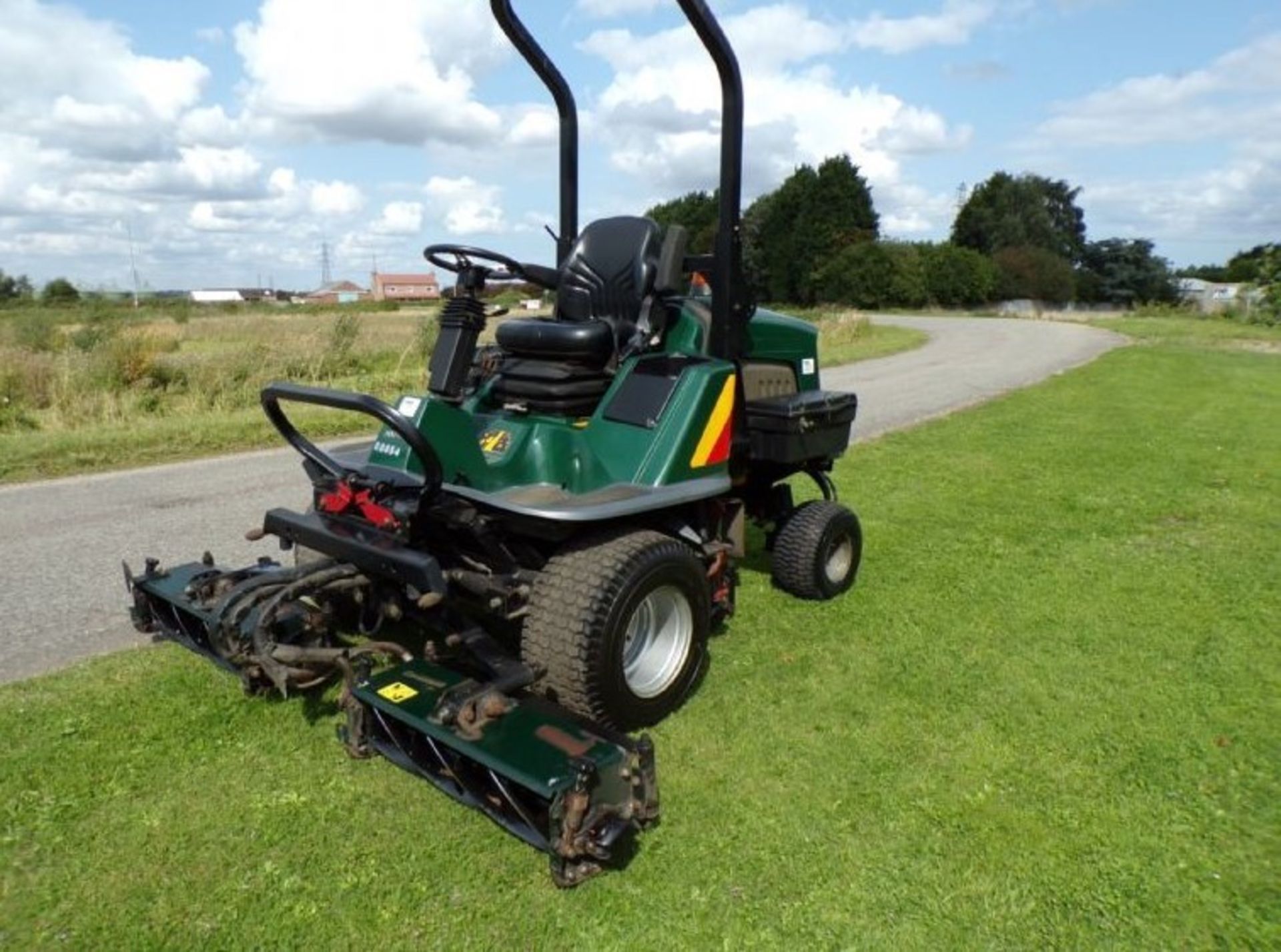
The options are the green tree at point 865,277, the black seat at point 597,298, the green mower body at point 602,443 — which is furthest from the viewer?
the green tree at point 865,277

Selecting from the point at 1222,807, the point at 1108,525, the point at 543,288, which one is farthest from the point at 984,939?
the point at 1108,525

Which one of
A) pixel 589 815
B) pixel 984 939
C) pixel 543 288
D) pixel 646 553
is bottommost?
pixel 984 939

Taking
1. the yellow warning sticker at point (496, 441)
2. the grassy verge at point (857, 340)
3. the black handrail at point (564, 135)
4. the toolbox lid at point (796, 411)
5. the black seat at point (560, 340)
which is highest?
the black handrail at point (564, 135)

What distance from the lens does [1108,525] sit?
6.43m

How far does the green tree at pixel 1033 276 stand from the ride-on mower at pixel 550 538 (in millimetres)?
62773

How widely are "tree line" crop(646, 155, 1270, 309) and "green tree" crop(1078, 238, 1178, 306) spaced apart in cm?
8

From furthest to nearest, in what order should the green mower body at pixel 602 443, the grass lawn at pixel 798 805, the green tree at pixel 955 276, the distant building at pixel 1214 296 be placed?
the green tree at pixel 955 276 → the distant building at pixel 1214 296 → the green mower body at pixel 602 443 → the grass lawn at pixel 798 805

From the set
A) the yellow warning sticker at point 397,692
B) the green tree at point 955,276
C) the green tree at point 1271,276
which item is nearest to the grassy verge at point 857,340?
the green tree at point 1271,276

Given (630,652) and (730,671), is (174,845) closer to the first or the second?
(630,652)

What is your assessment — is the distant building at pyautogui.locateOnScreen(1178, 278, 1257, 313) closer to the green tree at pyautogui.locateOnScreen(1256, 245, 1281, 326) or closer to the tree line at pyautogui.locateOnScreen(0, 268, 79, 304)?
the green tree at pyautogui.locateOnScreen(1256, 245, 1281, 326)

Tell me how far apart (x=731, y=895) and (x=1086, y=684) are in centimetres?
211

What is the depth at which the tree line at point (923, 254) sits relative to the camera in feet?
174

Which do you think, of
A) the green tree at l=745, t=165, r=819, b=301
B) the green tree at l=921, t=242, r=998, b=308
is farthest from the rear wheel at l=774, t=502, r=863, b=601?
the green tree at l=745, t=165, r=819, b=301

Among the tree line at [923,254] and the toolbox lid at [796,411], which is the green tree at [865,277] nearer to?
the tree line at [923,254]
